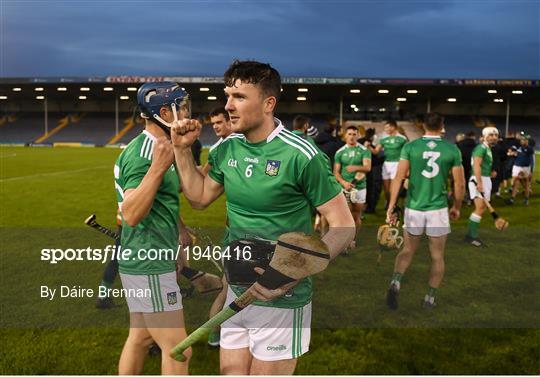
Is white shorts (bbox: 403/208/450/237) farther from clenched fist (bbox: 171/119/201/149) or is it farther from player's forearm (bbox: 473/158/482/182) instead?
clenched fist (bbox: 171/119/201/149)

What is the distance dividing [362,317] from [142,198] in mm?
3383

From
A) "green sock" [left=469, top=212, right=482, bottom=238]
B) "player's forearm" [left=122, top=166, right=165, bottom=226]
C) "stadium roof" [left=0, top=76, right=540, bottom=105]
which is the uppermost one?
"stadium roof" [left=0, top=76, right=540, bottom=105]

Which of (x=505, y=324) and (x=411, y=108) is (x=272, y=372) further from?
(x=411, y=108)

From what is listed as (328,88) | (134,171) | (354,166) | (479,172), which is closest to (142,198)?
(134,171)

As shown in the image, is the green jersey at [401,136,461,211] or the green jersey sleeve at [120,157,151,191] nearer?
the green jersey sleeve at [120,157,151,191]

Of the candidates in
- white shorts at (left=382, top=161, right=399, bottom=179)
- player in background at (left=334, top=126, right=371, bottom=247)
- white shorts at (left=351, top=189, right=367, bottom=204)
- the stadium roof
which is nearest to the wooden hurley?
white shorts at (left=351, top=189, right=367, bottom=204)

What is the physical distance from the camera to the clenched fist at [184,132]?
2.21 m

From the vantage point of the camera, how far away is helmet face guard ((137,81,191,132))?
244 cm

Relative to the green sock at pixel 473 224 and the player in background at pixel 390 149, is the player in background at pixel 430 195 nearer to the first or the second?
the green sock at pixel 473 224

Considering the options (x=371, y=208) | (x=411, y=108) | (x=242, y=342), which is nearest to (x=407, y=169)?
(x=242, y=342)

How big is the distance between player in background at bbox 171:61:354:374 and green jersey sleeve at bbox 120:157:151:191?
0.24m

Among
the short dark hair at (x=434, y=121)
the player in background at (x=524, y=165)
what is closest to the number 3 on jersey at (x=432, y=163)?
the short dark hair at (x=434, y=121)

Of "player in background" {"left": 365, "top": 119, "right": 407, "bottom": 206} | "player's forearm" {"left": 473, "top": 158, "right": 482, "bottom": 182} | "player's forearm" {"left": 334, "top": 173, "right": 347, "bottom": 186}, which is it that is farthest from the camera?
"player in background" {"left": 365, "top": 119, "right": 407, "bottom": 206}

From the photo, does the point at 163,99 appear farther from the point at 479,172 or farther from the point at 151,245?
the point at 479,172
